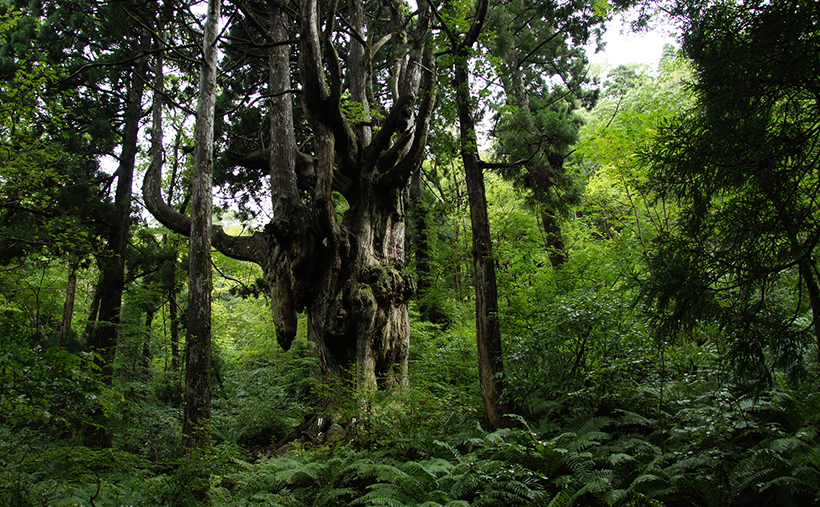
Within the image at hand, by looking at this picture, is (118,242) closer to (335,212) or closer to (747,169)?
(335,212)

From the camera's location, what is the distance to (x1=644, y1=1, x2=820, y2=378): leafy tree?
9.37 ft

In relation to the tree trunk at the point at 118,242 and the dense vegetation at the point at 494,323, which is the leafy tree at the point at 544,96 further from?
the tree trunk at the point at 118,242

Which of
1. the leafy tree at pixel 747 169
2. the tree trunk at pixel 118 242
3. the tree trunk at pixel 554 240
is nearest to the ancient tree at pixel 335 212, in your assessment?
the tree trunk at pixel 118 242

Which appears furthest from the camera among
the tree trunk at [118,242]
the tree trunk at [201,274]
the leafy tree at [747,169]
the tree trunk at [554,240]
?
the tree trunk at [554,240]

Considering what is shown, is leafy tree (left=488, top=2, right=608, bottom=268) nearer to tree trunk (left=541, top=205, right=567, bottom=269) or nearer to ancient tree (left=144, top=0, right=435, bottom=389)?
tree trunk (left=541, top=205, right=567, bottom=269)

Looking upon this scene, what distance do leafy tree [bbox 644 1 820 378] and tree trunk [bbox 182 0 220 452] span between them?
5.00m

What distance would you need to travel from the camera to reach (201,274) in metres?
5.55

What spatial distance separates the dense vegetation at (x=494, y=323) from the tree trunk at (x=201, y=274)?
0.11 m

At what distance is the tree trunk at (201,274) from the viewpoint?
498 cm

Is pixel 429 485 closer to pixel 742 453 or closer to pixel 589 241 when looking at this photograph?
pixel 742 453

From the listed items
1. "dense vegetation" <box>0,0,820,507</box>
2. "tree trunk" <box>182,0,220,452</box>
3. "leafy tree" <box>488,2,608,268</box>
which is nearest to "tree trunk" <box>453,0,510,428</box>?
"dense vegetation" <box>0,0,820,507</box>

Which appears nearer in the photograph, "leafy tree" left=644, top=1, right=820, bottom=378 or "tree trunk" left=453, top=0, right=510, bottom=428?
"leafy tree" left=644, top=1, right=820, bottom=378

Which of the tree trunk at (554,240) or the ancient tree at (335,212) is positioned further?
the tree trunk at (554,240)

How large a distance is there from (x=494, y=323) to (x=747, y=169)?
10.1 ft
